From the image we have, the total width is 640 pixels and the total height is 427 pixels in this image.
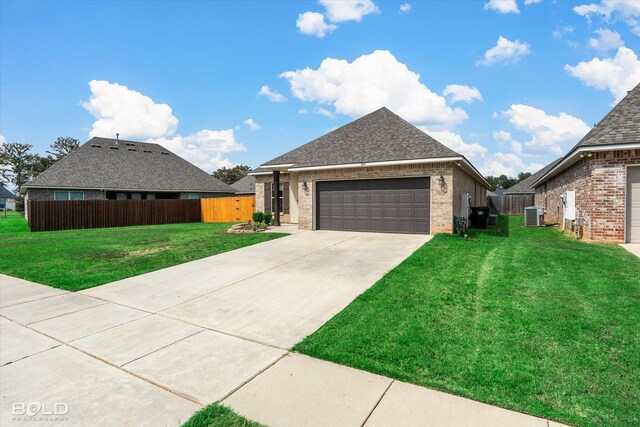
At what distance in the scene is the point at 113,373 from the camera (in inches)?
144

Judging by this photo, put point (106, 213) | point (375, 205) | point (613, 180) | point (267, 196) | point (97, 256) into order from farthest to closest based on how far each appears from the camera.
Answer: point (106, 213) → point (267, 196) → point (375, 205) → point (97, 256) → point (613, 180)

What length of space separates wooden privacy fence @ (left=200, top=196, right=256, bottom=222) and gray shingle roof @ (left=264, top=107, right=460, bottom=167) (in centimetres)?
739

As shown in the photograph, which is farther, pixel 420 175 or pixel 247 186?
pixel 247 186

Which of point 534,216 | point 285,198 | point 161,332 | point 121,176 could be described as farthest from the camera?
point 121,176

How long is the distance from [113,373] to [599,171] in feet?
43.6

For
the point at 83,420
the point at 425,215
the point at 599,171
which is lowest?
the point at 83,420

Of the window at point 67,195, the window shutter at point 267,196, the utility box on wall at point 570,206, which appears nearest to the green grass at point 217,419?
the utility box on wall at point 570,206

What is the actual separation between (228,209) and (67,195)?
1103cm

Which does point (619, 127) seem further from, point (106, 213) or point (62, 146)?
point (62, 146)

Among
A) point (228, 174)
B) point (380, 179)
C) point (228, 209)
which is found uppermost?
point (228, 174)

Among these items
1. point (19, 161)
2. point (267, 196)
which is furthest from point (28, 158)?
point (267, 196)

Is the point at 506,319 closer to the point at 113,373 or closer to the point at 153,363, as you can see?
the point at 153,363

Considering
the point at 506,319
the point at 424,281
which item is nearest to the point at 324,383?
the point at 506,319

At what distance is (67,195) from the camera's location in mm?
23734
